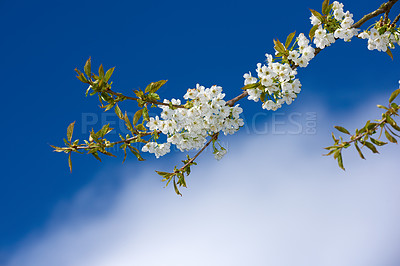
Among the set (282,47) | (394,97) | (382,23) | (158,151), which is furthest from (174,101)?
(382,23)

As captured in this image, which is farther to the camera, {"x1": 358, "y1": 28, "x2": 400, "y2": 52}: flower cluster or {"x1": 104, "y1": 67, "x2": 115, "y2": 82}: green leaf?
{"x1": 358, "y1": 28, "x2": 400, "y2": 52}: flower cluster

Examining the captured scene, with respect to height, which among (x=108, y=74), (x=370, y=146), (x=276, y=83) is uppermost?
(x=108, y=74)

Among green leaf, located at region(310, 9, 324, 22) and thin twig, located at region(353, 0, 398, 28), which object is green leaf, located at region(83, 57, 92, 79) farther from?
thin twig, located at region(353, 0, 398, 28)

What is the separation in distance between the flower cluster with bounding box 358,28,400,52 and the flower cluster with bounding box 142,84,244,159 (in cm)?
169

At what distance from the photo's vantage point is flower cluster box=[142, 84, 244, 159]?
3.70m

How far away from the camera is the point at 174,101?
387cm

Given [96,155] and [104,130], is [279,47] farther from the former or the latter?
[96,155]

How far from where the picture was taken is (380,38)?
390cm

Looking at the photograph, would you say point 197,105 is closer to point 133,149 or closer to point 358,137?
point 133,149

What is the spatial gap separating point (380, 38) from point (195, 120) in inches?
92.0

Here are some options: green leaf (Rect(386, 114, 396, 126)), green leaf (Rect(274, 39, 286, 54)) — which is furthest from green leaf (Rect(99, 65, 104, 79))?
green leaf (Rect(386, 114, 396, 126))

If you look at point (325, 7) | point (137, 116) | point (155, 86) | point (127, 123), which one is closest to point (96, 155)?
point (127, 123)

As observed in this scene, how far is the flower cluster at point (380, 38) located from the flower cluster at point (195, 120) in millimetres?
1689

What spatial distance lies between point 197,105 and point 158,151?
2.47 feet
